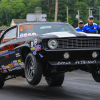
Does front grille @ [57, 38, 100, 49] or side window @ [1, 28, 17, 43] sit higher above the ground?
front grille @ [57, 38, 100, 49]

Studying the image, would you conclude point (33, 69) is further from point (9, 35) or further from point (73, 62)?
point (9, 35)

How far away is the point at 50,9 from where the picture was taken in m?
128

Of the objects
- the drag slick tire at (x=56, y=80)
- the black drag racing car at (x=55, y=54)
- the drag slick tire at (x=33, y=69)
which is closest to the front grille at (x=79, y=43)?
the black drag racing car at (x=55, y=54)

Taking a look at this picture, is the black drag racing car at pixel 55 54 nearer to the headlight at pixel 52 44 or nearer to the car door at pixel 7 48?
the headlight at pixel 52 44

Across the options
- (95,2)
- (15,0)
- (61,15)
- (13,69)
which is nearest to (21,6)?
(15,0)

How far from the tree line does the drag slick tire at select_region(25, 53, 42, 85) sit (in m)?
113

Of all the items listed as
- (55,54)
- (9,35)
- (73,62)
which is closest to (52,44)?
(55,54)

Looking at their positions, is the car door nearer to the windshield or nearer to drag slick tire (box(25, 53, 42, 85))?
the windshield

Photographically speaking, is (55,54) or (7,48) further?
(7,48)

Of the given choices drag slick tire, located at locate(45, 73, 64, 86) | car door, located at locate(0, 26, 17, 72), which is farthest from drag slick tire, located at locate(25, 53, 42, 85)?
drag slick tire, located at locate(45, 73, 64, 86)

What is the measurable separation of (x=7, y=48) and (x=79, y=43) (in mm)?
2139

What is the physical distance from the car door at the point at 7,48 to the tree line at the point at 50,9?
111 m

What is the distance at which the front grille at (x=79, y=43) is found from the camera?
668cm

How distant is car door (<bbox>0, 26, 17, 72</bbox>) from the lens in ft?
25.8
